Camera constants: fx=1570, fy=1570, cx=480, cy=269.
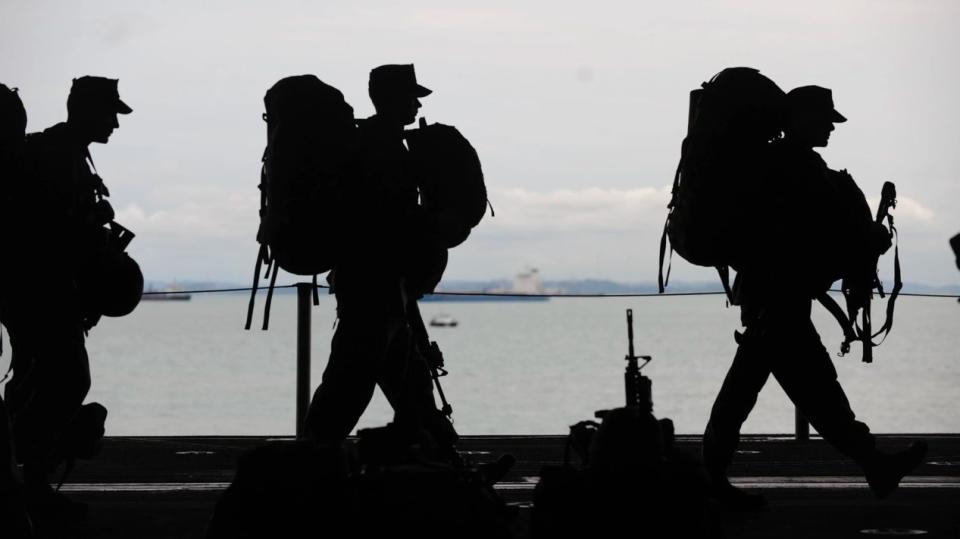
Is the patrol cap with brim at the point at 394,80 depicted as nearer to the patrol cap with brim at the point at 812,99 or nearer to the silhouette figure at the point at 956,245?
the patrol cap with brim at the point at 812,99

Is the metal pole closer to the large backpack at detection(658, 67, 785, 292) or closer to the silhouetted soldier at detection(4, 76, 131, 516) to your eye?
the silhouetted soldier at detection(4, 76, 131, 516)

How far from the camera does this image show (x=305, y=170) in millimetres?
7062

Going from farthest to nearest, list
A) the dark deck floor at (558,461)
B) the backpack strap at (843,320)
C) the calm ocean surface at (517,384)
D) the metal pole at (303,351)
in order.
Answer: the calm ocean surface at (517,384) < the metal pole at (303,351) < the backpack strap at (843,320) < the dark deck floor at (558,461)

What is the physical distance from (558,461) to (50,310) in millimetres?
3688

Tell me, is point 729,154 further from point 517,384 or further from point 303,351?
point 517,384

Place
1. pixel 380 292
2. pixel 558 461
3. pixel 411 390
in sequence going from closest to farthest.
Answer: pixel 380 292, pixel 411 390, pixel 558 461

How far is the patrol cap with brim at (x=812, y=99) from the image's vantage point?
770 centimetres

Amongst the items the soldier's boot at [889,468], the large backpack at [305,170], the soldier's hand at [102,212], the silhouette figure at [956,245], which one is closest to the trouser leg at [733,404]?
the soldier's boot at [889,468]

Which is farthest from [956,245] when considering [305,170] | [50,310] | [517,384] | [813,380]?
[517,384]

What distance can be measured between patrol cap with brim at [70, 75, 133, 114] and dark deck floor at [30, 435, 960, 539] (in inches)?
78.4

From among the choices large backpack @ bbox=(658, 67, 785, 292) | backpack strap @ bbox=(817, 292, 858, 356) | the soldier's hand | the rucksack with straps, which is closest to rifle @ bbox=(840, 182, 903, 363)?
Answer: backpack strap @ bbox=(817, 292, 858, 356)

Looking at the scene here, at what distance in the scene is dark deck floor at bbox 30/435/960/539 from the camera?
717 centimetres

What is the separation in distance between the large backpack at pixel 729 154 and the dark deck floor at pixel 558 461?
1387 mm

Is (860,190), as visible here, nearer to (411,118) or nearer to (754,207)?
(754,207)
